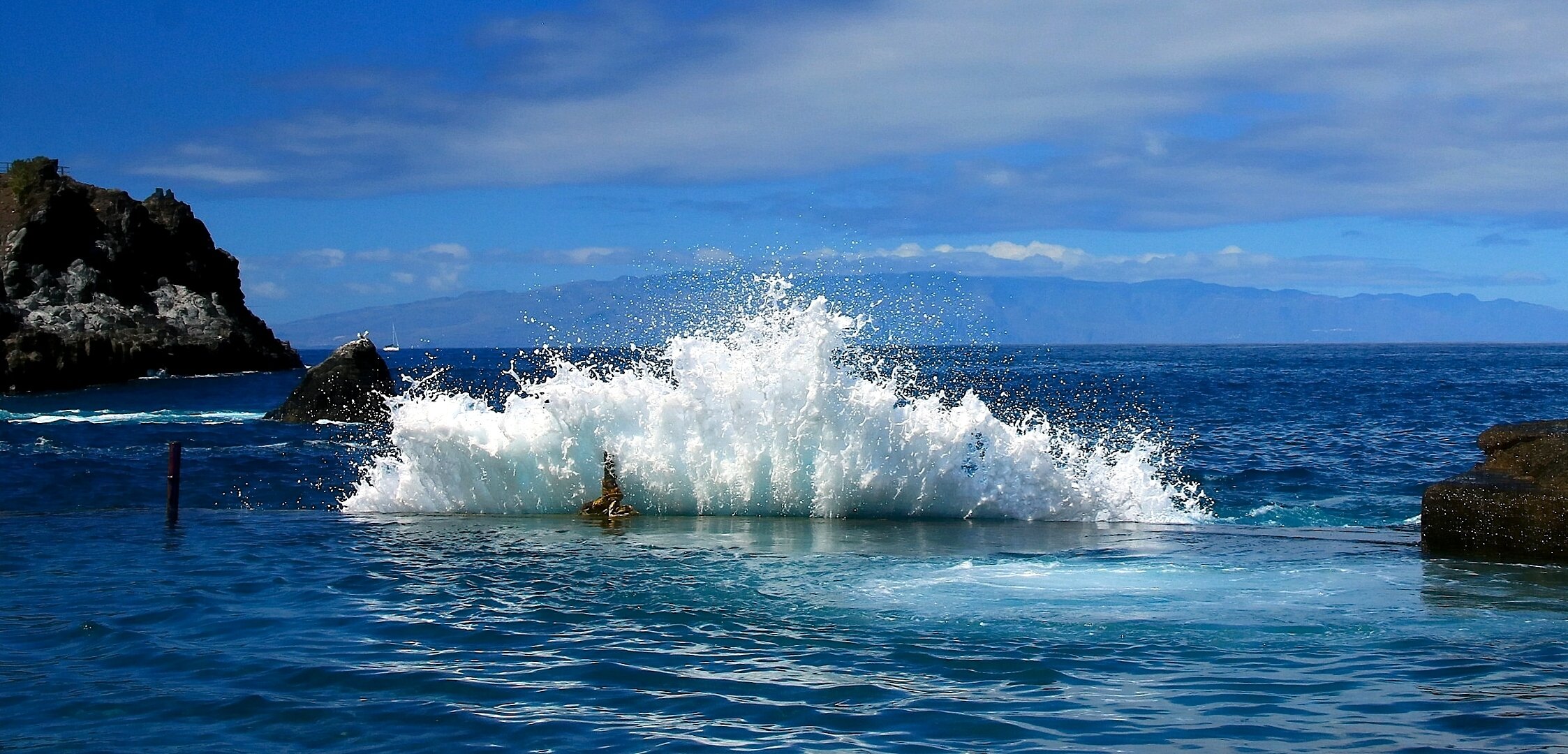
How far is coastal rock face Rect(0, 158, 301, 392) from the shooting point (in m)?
66.8

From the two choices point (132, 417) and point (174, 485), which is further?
point (132, 417)

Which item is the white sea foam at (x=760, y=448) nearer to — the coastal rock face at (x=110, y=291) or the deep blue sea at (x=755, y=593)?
the deep blue sea at (x=755, y=593)

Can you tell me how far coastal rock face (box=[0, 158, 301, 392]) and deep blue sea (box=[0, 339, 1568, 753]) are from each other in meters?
45.3

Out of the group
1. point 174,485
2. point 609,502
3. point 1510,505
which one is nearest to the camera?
point 1510,505

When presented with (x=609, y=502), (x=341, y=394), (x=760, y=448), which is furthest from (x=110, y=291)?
(x=760, y=448)

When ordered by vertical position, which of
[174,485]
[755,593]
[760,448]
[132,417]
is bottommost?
[755,593]

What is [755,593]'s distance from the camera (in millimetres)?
12242

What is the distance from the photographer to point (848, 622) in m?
10.9

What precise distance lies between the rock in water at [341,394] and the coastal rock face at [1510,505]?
94.5ft

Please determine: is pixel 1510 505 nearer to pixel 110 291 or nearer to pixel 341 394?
pixel 341 394

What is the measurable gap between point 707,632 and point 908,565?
3877 millimetres

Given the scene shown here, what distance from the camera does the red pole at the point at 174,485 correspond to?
58.1ft

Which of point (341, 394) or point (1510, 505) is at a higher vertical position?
point (341, 394)

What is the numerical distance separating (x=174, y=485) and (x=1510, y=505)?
16624 mm
